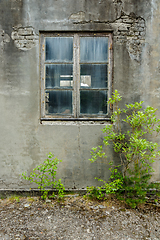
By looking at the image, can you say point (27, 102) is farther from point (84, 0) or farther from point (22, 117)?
point (84, 0)

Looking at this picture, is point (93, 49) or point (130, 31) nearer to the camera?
point (130, 31)

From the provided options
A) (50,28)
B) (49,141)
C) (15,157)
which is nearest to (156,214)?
(49,141)

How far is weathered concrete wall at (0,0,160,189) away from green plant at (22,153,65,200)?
0.40ft

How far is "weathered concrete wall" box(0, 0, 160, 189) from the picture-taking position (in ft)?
8.95

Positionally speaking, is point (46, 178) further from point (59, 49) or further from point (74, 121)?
point (59, 49)

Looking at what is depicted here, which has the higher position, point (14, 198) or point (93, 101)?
point (93, 101)

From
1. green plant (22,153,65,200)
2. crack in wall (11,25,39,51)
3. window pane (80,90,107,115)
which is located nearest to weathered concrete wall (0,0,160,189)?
crack in wall (11,25,39,51)

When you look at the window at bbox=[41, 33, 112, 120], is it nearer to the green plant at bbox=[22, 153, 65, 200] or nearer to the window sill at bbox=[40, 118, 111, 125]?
the window sill at bbox=[40, 118, 111, 125]

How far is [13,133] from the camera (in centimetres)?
279

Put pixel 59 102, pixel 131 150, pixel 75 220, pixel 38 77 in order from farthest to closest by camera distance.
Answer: pixel 59 102, pixel 38 77, pixel 131 150, pixel 75 220

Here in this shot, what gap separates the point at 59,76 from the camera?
2.88 metres

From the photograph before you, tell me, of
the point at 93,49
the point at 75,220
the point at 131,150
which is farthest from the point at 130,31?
the point at 75,220

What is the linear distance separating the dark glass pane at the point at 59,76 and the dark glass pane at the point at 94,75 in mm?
219

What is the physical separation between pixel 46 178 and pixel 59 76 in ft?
5.80
